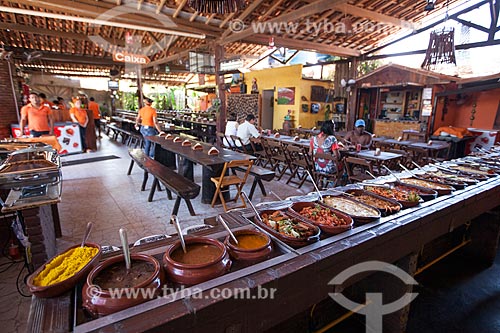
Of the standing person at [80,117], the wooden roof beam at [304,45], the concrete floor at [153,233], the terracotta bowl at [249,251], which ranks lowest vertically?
the concrete floor at [153,233]

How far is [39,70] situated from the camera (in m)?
15.1

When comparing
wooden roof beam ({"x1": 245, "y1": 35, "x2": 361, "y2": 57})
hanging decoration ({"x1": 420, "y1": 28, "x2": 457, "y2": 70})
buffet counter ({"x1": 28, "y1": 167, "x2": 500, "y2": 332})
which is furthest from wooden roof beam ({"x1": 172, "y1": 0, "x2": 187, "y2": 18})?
buffet counter ({"x1": 28, "y1": 167, "x2": 500, "y2": 332})

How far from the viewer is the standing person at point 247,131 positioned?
6312 millimetres

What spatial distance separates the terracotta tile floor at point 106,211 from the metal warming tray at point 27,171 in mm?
967

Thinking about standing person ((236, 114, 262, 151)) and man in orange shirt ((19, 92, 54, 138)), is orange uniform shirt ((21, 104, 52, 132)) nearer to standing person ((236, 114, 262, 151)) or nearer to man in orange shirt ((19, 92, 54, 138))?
man in orange shirt ((19, 92, 54, 138))

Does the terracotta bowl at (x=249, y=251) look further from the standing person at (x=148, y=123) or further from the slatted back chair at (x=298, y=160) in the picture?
the standing person at (x=148, y=123)

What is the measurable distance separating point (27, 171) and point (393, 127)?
9.68 meters

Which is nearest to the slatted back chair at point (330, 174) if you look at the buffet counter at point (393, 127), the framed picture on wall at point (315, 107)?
the buffet counter at point (393, 127)

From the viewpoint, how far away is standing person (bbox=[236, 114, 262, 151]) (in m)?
6.31

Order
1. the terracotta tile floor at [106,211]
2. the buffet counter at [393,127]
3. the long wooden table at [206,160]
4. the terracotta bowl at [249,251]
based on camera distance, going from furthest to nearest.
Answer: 1. the buffet counter at [393,127]
2. the long wooden table at [206,160]
3. the terracotta tile floor at [106,211]
4. the terracotta bowl at [249,251]

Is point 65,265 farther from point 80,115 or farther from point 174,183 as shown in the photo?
point 80,115

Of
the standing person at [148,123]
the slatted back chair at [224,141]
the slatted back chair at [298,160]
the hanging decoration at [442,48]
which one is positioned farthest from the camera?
the slatted back chair at [224,141]

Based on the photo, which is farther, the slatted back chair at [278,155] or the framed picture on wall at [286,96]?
the framed picture on wall at [286,96]

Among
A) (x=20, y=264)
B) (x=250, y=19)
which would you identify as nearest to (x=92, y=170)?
(x=20, y=264)
